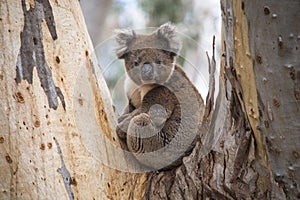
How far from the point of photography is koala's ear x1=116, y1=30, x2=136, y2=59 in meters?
3.82

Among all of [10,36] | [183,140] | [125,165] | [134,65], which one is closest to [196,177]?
[125,165]

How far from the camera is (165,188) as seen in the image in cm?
269

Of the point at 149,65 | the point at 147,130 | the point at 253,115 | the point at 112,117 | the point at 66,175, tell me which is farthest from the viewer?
the point at 149,65

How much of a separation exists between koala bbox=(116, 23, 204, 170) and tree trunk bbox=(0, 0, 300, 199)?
0.22 meters

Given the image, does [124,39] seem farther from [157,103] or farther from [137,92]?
[157,103]

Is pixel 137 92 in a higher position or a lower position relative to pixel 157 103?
higher

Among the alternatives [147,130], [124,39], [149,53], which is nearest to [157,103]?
[147,130]

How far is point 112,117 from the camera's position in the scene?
2.89 metres

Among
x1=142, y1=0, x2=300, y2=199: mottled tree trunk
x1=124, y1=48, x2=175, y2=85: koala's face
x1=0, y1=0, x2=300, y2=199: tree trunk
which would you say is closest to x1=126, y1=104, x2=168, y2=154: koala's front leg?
x1=0, y1=0, x2=300, y2=199: tree trunk

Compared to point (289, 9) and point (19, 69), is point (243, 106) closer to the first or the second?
point (289, 9)

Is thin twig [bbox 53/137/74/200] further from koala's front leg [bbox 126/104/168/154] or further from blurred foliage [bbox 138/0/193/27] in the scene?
blurred foliage [bbox 138/0/193/27]

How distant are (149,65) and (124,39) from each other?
28 centimetres

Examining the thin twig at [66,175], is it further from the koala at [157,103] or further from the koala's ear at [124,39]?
the koala's ear at [124,39]

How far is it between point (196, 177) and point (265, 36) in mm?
882
